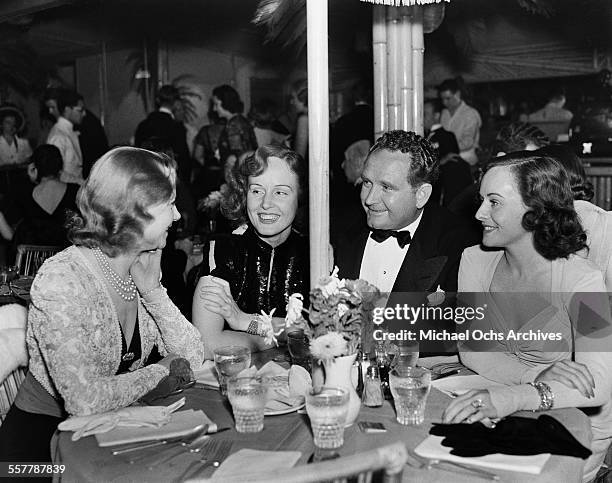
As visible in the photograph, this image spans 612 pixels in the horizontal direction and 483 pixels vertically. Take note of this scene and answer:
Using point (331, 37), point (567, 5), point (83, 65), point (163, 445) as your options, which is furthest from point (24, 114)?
point (163, 445)

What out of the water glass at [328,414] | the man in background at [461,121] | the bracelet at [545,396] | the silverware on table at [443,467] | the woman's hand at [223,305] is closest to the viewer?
the silverware on table at [443,467]

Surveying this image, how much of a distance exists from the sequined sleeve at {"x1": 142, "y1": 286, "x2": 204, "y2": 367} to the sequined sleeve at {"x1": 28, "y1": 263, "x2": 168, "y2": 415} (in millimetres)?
219

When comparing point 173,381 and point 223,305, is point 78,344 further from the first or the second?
point 223,305

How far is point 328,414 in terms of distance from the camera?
161 centimetres

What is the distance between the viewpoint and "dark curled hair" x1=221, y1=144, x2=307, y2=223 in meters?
2.73

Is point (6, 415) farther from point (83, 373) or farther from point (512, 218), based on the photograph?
point (512, 218)

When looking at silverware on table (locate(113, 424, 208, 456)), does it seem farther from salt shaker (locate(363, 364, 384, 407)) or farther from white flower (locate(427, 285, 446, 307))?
white flower (locate(427, 285, 446, 307))

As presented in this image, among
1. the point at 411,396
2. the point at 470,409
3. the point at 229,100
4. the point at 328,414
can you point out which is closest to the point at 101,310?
the point at 328,414

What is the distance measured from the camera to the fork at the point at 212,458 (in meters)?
1.54

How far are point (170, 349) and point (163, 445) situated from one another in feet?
2.25

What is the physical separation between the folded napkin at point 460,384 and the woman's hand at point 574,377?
0.16 meters

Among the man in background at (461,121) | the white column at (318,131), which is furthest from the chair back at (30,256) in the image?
the man in background at (461,121)

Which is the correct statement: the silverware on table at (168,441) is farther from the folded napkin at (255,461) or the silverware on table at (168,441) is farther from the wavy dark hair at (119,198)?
the wavy dark hair at (119,198)

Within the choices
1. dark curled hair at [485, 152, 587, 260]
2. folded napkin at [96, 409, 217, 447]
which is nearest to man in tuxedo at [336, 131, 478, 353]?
dark curled hair at [485, 152, 587, 260]
